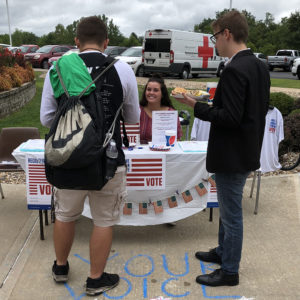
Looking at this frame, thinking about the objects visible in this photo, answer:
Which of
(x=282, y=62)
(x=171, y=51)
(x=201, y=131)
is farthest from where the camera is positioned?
(x=282, y=62)

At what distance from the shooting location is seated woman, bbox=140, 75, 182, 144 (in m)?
4.12

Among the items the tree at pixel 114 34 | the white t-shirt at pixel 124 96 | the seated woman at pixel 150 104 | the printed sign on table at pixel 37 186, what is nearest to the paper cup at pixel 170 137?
the seated woman at pixel 150 104

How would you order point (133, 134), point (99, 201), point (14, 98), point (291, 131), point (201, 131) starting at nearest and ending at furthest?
point (99, 201) → point (133, 134) → point (201, 131) → point (291, 131) → point (14, 98)

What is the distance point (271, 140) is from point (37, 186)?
260cm

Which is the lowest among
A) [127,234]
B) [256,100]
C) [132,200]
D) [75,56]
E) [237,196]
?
[127,234]

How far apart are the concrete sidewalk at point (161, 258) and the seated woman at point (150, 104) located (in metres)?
0.98

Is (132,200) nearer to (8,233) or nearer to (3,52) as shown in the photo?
(8,233)

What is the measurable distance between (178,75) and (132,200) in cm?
1698

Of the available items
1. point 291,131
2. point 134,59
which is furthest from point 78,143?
point 134,59

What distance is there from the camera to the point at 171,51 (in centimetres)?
1736

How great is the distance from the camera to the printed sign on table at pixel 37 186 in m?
3.32

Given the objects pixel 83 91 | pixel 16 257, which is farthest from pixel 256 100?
pixel 16 257

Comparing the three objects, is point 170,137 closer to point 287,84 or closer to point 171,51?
point 287,84

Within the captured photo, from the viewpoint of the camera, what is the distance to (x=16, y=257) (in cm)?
318
